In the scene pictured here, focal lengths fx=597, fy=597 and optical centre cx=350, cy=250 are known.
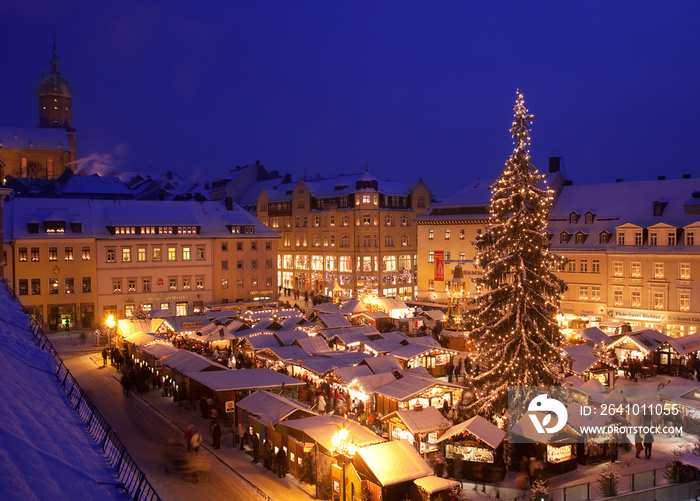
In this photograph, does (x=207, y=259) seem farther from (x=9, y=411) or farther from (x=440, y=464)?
(x=9, y=411)

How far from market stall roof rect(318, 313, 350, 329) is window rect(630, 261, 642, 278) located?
2089 cm

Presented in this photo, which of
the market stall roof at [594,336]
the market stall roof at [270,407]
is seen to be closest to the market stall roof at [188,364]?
the market stall roof at [270,407]

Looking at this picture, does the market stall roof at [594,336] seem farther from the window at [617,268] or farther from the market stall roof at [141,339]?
the market stall roof at [141,339]

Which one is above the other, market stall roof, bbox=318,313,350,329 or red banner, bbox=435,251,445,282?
red banner, bbox=435,251,445,282

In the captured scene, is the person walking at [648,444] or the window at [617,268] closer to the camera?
the person walking at [648,444]

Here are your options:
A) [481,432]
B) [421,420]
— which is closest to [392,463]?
[481,432]

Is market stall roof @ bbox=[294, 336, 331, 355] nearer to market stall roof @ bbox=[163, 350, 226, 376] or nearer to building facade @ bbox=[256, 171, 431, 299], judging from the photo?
market stall roof @ bbox=[163, 350, 226, 376]

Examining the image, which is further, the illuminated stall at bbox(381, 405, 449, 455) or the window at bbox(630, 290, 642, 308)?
the window at bbox(630, 290, 642, 308)

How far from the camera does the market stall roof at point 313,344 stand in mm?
27833

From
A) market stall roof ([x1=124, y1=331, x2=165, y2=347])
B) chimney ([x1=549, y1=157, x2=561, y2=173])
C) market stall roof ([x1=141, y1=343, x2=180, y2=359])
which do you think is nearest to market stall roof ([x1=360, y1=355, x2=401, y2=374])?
market stall roof ([x1=141, y1=343, x2=180, y2=359])

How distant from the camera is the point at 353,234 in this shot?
6184 centimetres

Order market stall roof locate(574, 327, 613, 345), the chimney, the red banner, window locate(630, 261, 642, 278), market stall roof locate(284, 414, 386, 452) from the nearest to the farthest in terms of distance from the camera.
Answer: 1. market stall roof locate(284, 414, 386, 452)
2. market stall roof locate(574, 327, 613, 345)
3. window locate(630, 261, 642, 278)
4. the chimney
5. the red banner

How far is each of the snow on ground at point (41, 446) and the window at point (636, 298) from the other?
3963cm

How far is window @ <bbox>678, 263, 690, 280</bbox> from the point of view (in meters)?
38.6
